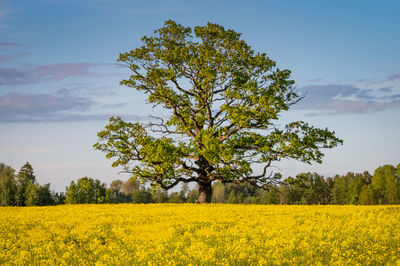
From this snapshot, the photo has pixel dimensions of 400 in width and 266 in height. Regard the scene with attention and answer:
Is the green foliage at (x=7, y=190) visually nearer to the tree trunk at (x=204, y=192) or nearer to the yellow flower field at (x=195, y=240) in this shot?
the tree trunk at (x=204, y=192)

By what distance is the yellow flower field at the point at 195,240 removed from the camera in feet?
38.7

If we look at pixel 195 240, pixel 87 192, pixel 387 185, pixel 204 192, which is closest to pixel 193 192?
pixel 387 185

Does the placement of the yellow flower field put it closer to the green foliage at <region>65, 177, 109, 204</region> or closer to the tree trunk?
the tree trunk

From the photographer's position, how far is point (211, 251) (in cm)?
1166

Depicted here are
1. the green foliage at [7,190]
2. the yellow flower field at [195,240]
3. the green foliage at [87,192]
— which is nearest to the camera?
the yellow flower field at [195,240]

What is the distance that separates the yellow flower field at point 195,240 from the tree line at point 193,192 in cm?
1302

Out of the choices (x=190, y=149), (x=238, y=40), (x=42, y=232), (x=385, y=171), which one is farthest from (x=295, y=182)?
(x=385, y=171)

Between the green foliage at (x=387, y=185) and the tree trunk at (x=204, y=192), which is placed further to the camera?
the green foliage at (x=387, y=185)

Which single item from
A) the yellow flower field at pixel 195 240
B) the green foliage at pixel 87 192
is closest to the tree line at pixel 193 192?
the green foliage at pixel 87 192

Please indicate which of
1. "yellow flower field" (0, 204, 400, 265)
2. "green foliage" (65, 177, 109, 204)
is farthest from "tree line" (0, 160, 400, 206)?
"yellow flower field" (0, 204, 400, 265)

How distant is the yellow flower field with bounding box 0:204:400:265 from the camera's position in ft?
38.7

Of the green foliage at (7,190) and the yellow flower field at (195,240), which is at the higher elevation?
the green foliage at (7,190)

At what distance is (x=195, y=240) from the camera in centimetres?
1517

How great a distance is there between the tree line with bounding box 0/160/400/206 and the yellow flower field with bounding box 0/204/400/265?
1302 cm
